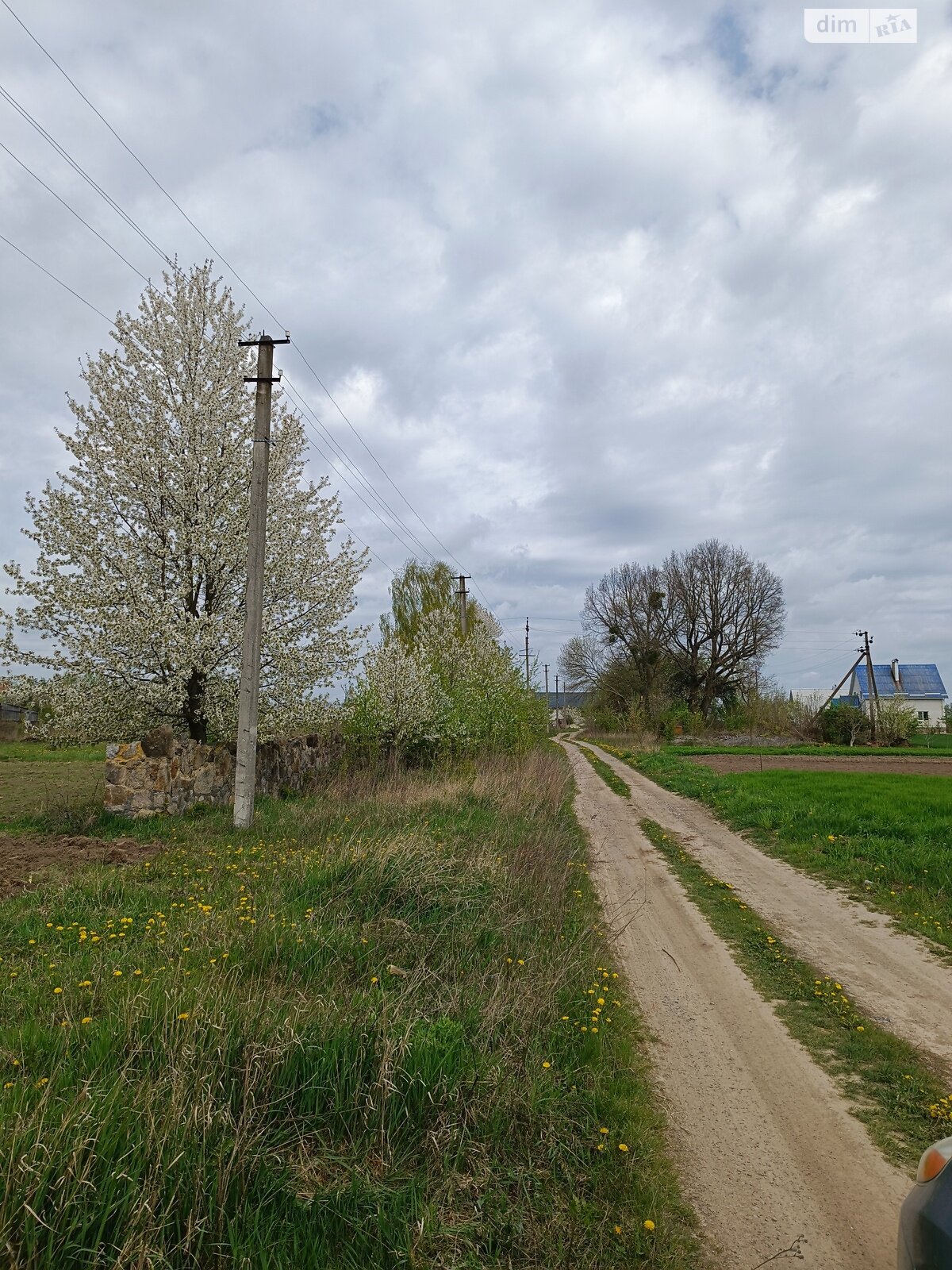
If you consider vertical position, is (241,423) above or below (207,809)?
above

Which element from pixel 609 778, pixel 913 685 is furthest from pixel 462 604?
pixel 913 685

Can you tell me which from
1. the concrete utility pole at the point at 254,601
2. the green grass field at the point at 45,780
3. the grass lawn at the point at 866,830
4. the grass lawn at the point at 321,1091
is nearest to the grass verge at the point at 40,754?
the green grass field at the point at 45,780

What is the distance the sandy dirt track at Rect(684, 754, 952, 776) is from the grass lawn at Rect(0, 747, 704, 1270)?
20.4 m

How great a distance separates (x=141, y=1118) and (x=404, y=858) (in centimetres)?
419

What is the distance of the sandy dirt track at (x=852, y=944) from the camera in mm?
5602

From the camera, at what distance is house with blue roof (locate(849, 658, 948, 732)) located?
76938 millimetres

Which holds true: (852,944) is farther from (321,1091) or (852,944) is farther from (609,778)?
(609,778)

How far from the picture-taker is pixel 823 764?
29.2 m

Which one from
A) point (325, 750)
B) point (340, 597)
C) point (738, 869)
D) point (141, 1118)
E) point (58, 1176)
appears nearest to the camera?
point (58, 1176)

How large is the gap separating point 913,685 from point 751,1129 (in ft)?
301

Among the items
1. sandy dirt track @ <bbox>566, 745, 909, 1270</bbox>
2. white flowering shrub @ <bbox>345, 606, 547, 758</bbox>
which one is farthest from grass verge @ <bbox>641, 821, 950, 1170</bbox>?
white flowering shrub @ <bbox>345, 606, 547, 758</bbox>

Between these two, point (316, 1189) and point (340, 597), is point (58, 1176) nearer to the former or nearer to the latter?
point (316, 1189)

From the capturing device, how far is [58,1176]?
8.34ft

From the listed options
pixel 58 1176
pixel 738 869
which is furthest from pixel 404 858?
pixel 738 869
